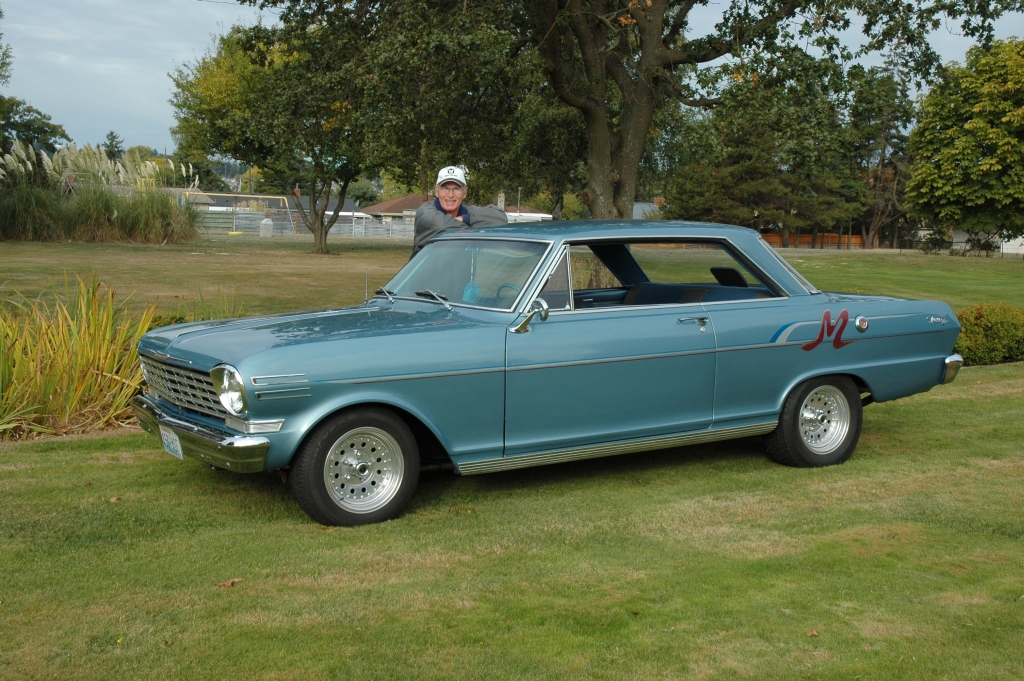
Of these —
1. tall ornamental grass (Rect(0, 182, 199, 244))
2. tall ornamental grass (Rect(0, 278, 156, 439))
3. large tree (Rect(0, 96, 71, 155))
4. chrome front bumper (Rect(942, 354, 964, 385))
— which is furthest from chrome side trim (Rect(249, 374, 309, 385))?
large tree (Rect(0, 96, 71, 155))

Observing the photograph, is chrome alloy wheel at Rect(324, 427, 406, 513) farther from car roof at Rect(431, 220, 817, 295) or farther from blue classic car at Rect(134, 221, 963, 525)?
car roof at Rect(431, 220, 817, 295)

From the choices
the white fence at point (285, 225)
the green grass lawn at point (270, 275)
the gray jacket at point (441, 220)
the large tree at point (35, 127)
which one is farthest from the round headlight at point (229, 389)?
the large tree at point (35, 127)

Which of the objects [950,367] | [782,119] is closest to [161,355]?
[950,367]

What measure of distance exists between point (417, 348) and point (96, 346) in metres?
3.69

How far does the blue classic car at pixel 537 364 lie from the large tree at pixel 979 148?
4405 cm

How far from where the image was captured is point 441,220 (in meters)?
7.86

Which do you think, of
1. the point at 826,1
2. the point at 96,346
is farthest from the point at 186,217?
the point at 96,346

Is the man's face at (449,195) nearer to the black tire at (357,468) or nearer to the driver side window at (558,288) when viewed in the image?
the driver side window at (558,288)

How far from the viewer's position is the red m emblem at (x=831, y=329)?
22.4 ft

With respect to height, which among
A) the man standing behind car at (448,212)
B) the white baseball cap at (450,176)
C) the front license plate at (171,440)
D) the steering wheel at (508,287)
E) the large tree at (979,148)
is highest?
the large tree at (979,148)

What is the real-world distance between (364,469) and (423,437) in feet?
1.56

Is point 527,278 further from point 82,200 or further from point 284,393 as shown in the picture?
point 82,200

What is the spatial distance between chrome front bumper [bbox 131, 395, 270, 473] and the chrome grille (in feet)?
0.32

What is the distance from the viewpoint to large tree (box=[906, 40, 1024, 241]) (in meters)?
47.8
